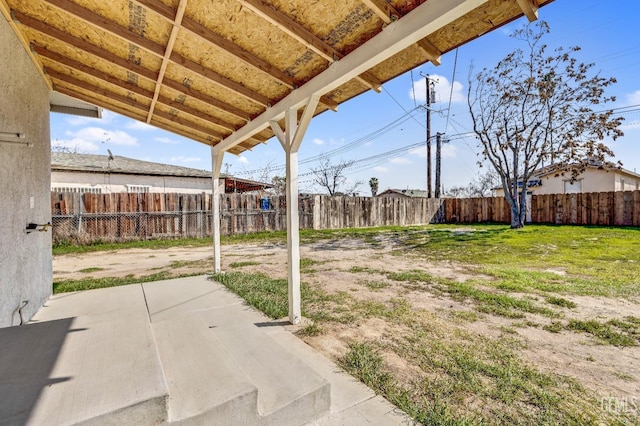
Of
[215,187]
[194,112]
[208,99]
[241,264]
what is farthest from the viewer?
[241,264]

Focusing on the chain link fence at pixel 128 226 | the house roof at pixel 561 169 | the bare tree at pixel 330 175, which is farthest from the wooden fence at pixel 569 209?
the chain link fence at pixel 128 226

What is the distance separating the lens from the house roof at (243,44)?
194 centimetres

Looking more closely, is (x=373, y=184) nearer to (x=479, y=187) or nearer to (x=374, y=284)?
(x=479, y=187)

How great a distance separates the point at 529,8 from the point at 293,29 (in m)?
1.47

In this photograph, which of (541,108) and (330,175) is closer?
(541,108)

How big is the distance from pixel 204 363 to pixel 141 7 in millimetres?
2583

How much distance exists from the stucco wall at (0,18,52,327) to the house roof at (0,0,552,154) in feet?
0.70

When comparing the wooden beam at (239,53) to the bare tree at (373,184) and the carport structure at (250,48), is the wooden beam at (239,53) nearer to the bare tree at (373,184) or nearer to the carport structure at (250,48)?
the carport structure at (250,48)

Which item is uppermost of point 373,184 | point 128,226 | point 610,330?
point 373,184

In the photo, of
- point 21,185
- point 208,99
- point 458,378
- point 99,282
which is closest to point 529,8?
point 458,378

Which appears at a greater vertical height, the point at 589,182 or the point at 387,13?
the point at 589,182

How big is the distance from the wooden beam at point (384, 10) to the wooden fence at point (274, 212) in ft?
33.3

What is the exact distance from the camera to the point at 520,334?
2.80m

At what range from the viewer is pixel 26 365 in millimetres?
1650
